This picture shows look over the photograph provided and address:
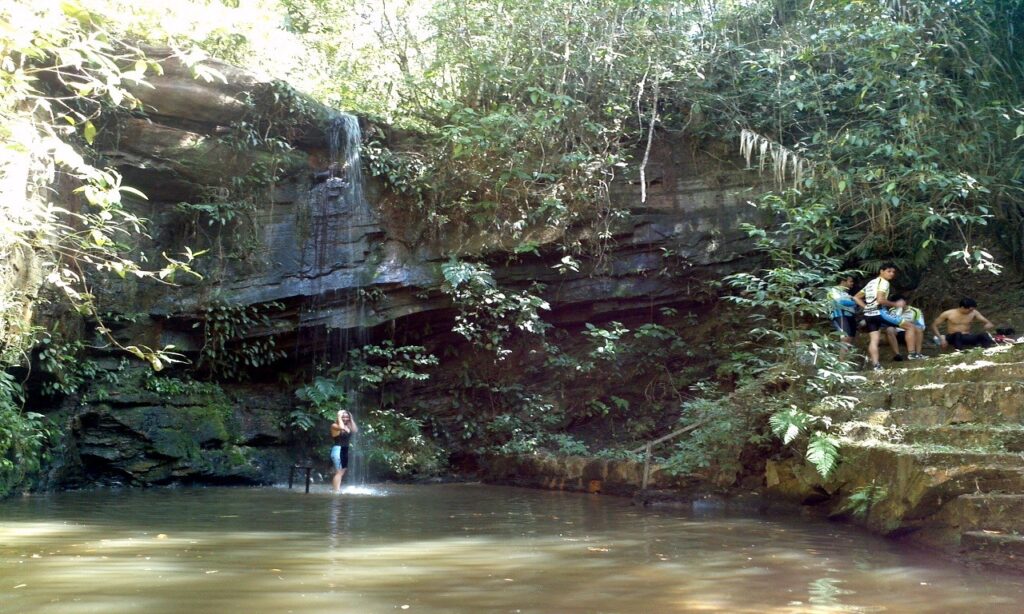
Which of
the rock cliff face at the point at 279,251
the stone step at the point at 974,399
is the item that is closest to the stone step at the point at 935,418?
the stone step at the point at 974,399

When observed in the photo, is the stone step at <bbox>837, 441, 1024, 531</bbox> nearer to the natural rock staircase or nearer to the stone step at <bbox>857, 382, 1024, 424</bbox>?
the natural rock staircase

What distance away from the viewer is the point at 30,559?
4703 mm

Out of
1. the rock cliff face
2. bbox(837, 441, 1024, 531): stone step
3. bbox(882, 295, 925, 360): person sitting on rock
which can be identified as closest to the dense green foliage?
the rock cliff face

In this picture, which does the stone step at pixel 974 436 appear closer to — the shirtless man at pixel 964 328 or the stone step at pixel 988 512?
the stone step at pixel 988 512

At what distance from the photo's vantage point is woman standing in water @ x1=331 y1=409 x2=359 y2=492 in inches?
436

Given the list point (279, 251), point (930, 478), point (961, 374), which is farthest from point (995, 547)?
point (279, 251)

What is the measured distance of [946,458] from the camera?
6.00m

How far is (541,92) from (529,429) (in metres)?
5.50

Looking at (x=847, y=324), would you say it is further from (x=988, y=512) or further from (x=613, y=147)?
(x=988, y=512)

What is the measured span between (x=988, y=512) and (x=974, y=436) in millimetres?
1012

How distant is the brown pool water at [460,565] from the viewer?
385 cm

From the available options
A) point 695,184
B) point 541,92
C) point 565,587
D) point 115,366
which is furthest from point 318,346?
point 565,587

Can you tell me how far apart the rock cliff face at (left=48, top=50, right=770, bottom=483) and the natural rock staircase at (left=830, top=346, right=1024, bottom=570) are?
5.83 m

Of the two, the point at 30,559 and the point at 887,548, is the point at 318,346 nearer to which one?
the point at 30,559
